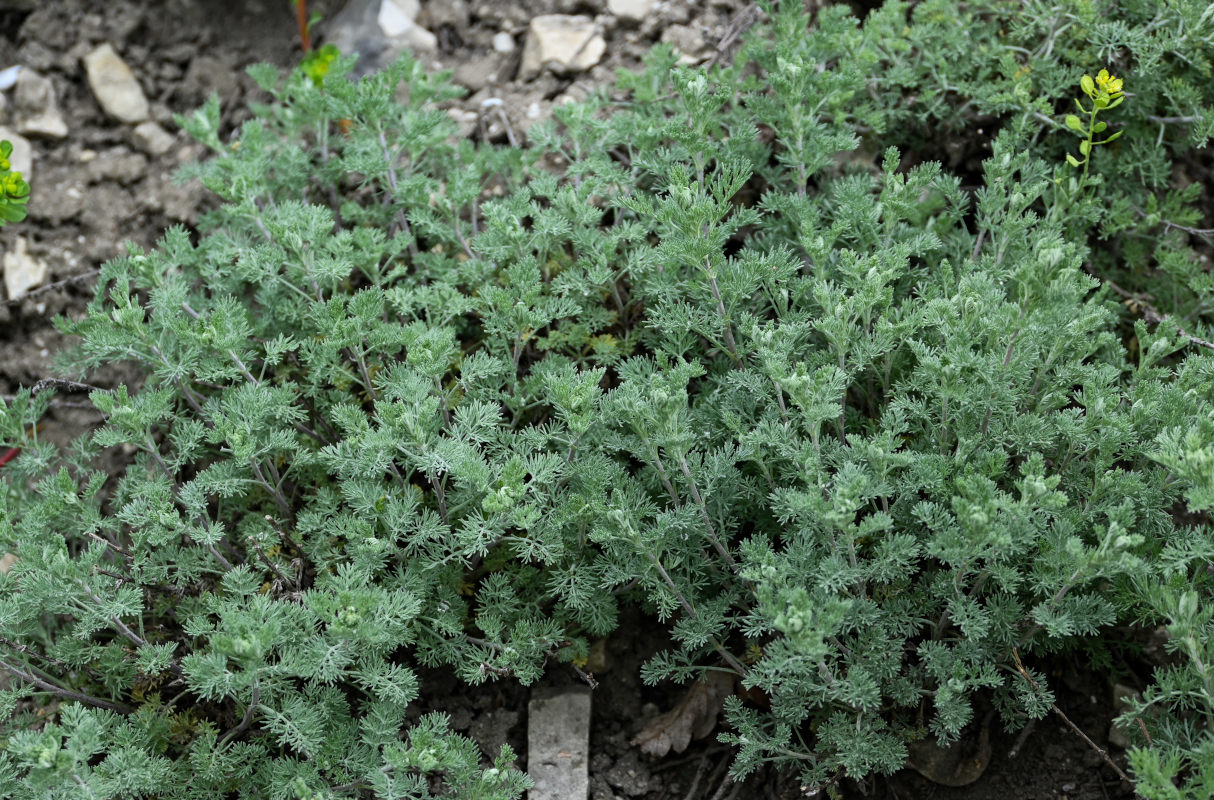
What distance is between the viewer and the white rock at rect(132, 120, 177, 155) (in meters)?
4.62

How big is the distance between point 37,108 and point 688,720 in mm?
4140

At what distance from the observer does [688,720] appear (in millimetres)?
3164

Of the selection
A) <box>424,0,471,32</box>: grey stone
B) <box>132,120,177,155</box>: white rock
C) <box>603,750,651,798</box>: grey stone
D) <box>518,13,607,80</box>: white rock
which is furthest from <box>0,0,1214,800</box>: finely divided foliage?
<box>424,0,471,32</box>: grey stone

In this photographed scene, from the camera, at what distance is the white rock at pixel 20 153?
445 cm

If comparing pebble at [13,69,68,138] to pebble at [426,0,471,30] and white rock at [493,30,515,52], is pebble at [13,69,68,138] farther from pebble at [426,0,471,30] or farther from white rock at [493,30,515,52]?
white rock at [493,30,515,52]

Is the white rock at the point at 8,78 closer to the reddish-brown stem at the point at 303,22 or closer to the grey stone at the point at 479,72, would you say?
the reddish-brown stem at the point at 303,22

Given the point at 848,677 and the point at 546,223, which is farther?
the point at 546,223

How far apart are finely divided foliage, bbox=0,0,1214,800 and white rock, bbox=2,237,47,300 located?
690mm

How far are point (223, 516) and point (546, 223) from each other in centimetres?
156

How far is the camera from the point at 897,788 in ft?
9.87

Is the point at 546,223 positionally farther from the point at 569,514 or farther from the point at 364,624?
the point at 364,624

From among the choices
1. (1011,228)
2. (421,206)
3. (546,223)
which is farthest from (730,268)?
(421,206)

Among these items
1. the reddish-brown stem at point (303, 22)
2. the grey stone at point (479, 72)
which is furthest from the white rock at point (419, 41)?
the reddish-brown stem at point (303, 22)

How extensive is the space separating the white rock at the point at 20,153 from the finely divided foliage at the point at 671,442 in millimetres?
1208
